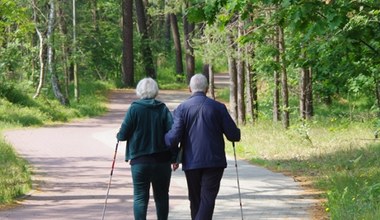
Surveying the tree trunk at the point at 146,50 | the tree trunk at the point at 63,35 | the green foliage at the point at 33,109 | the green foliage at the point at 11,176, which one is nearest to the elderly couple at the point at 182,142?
the green foliage at the point at 11,176

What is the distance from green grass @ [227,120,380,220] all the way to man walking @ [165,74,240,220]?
5.32ft

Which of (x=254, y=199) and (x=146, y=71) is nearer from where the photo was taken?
(x=254, y=199)

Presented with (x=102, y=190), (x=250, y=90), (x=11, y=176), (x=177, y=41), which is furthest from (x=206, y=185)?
(x=177, y=41)

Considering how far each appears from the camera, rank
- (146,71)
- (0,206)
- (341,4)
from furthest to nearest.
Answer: (146,71), (0,206), (341,4)

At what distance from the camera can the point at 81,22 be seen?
47.6 m

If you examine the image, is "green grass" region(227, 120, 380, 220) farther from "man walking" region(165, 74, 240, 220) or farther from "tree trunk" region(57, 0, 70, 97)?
"tree trunk" region(57, 0, 70, 97)

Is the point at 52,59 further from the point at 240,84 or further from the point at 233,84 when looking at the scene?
the point at 240,84

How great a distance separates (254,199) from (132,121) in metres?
4.47

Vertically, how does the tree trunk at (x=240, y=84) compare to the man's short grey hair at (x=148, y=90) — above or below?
below

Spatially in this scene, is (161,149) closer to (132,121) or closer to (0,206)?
(132,121)

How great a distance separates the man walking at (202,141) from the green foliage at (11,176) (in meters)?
4.79

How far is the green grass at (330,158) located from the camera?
33.5 feet

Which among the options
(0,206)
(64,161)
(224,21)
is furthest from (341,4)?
(64,161)

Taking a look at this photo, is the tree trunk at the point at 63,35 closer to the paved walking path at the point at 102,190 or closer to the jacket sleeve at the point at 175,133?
the paved walking path at the point at 102,190
